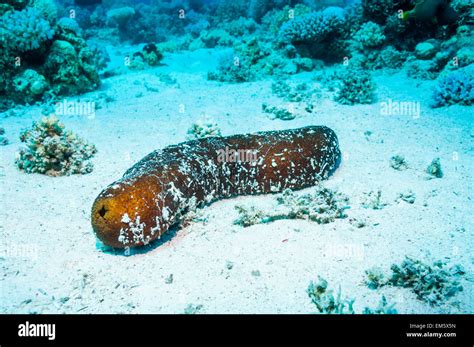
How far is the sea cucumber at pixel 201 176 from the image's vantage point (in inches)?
129

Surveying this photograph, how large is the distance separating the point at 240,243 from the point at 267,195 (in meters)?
1.20

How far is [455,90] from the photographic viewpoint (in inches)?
281

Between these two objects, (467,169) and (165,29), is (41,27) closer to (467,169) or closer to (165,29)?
(467,169)

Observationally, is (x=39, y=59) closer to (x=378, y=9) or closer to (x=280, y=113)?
(x=280, y=113)

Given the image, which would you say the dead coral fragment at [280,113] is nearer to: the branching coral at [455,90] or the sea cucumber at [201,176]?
the sea cucumber at [201,176]

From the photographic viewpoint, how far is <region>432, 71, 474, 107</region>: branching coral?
7.03m

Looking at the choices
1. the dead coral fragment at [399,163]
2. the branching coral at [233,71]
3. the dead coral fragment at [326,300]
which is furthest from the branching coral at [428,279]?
the branching coral at [233,71]

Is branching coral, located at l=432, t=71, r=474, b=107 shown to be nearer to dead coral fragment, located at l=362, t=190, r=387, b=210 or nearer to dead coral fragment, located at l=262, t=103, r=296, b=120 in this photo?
dead coral fragment, located at l=262, t=103, r=296, b=120

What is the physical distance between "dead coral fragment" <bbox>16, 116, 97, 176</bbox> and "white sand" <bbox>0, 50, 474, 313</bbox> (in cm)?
17

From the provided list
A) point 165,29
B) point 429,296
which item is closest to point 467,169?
point 429,296

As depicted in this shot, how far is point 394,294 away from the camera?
9.56 ft

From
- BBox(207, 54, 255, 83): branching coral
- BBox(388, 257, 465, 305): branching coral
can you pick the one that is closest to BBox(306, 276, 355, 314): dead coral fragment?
BBox(388, 257, 465, 305): branching coral

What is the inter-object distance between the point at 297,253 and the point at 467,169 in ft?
11.6

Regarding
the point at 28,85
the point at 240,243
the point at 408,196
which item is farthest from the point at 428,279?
the point at 28,85
